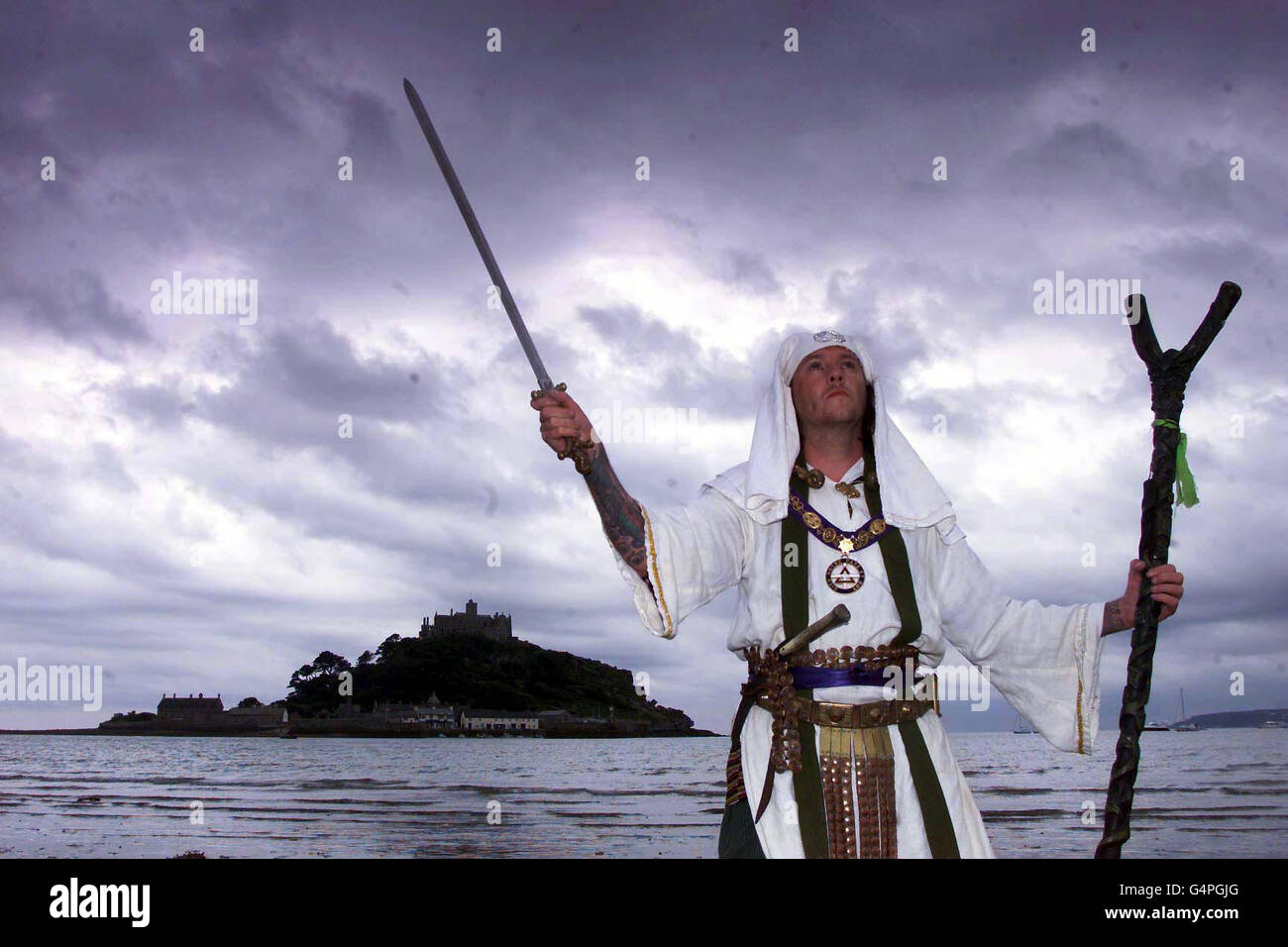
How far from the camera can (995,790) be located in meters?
30.4

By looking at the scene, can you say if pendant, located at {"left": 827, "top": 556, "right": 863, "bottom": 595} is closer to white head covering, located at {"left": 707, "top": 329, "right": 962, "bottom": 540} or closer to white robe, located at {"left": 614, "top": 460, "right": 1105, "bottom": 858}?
white robe, located at {"left": 614, "top": 460, "right": 1105, "bottom": 858}

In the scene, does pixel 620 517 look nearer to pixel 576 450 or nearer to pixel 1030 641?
pixel 576 450

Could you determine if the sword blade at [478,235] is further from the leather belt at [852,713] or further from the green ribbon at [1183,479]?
the green ribbon at [1183,479]

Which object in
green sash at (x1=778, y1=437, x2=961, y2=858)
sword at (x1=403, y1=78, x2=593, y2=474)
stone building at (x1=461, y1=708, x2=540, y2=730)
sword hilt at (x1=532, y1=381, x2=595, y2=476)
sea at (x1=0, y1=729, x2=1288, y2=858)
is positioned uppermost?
sword at (x1=403, y1=78, x2=593, y2=474)

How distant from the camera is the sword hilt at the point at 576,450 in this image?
3.28 metres

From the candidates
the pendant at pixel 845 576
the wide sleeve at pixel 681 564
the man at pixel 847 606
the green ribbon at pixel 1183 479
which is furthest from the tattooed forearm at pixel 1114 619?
the wide sleeve at pixel 681 564

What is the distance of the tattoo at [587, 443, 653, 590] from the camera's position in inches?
135

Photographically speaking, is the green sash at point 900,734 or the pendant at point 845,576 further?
the pendant at point 845,576

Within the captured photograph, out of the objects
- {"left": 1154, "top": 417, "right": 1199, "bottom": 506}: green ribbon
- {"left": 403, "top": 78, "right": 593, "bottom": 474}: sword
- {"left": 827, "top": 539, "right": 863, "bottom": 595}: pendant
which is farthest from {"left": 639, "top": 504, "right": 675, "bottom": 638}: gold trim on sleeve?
{"left": 1154, "top": 417, "right": 1199, "bottom": 506}: green ribbon

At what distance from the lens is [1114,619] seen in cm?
379

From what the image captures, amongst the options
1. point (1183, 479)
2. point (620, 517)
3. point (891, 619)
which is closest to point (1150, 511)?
point (1183, 479)
